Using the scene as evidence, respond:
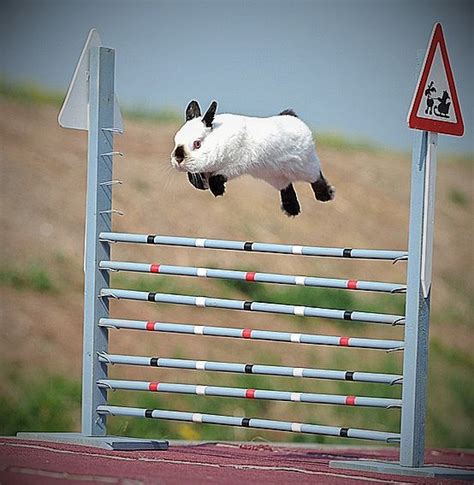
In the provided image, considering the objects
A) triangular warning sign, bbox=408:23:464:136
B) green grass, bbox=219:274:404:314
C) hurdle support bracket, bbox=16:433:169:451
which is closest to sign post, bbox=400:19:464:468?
triangular warning sign, bbox=408:23:464:136

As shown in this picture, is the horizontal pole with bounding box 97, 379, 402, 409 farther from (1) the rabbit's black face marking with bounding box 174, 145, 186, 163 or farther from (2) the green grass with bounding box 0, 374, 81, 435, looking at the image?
(2) the green grass with bounding box 0, 374, 81, 435

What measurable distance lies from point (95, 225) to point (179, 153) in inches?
23.4

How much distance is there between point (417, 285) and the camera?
3.47m

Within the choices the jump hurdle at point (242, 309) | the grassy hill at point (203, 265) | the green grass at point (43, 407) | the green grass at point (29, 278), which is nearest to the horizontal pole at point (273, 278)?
the jump hurdle at point (242, 309)

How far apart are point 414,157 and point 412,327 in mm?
509

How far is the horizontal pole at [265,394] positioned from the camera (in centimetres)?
352

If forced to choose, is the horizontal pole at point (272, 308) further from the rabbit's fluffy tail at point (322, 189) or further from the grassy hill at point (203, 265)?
the grassy hill at point (203, 265)

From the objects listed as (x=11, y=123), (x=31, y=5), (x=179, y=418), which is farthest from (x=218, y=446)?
(x=11, y=123)

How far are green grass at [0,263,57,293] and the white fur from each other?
527 centimetres

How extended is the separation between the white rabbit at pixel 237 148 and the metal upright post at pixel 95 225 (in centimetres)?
52

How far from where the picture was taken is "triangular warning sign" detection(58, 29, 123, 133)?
156 inches

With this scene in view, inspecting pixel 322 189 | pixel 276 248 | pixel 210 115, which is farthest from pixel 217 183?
pixel 322 189

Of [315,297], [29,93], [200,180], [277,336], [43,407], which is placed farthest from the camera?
[29,93]

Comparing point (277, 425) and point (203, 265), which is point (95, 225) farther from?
point (203, 265)
